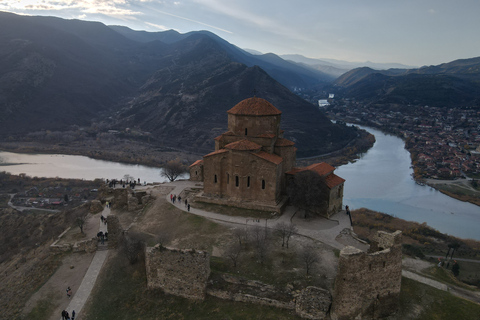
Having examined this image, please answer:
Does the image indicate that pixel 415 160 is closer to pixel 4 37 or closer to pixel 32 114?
pixel 32 114

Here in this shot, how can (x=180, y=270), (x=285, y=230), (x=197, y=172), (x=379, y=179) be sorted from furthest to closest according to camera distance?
(x=379, y=179) < (x=197, y=172) < (x=285, y=230) < (x=180, y=270)

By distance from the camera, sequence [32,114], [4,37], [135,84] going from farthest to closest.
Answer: [135,84], [4,37], [32,114]

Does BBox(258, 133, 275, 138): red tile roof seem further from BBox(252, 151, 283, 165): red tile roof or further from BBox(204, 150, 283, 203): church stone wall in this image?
BBox(204, 150, 283, 203): church stone wall

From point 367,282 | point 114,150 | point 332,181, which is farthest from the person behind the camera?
point 114,150

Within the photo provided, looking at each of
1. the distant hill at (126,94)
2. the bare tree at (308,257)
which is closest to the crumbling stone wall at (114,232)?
the bare tree at (308,257)

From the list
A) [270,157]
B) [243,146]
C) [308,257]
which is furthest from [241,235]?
[243,146]

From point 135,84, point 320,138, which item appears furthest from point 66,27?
point 320,138

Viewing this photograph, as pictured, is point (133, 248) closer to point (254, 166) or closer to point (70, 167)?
point (254, 166)
